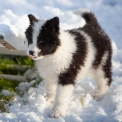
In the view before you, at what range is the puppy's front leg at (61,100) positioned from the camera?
3.58m

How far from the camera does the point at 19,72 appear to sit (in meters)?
5.04

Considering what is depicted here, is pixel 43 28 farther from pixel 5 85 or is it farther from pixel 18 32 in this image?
pixel 18 32

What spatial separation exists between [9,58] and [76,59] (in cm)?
216

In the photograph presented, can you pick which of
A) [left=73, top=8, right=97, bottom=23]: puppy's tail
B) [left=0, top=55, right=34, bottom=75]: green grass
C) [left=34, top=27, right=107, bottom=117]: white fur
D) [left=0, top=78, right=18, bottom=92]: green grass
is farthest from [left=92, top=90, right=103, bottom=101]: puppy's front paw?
[left=0, top=55, right=34, bottom=75]: green grass

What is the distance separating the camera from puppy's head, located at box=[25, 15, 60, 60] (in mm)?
3301

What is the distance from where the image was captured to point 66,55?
11.7ft

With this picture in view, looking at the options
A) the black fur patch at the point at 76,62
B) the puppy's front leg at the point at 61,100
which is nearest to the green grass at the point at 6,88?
the puppy's front leg at the point at 61,100

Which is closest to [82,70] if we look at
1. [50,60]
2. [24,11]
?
[50,60]

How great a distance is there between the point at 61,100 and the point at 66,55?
0.56 metres

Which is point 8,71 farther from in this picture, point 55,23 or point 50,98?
point 55,23

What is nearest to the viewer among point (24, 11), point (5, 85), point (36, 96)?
point (36, 96)

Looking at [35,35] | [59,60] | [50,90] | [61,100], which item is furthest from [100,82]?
[35,35]

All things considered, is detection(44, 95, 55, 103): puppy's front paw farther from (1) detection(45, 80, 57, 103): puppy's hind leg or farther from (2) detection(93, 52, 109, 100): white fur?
(2) detection(93, 52, 109, 100): white fur

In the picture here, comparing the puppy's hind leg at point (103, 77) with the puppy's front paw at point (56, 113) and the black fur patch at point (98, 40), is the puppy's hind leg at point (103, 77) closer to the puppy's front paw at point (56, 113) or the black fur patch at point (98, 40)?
the black fur patch at point (98, 40)
